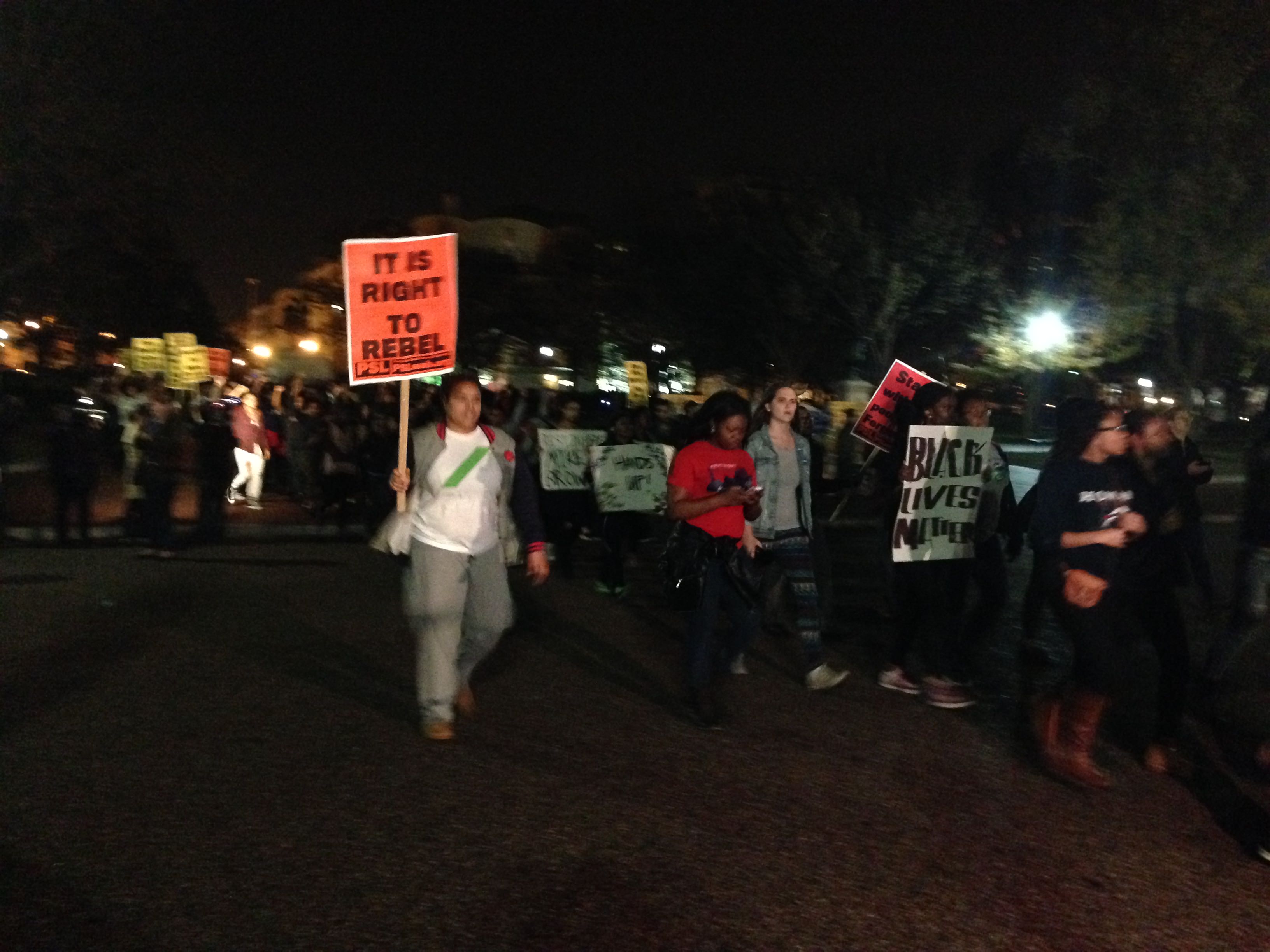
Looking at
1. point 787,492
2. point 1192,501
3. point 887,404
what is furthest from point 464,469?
point 887,404

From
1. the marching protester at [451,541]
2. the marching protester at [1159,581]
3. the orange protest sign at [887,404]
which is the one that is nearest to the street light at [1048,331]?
the orange protest sign at [887,404]

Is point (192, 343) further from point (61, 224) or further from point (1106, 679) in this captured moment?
point (1106, 679)

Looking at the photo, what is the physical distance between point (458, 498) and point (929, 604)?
284 cm

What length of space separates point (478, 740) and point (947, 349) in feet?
98.5

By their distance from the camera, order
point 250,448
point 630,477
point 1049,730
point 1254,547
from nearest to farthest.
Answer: point 1049,730 → point 1254,547 → point 630,477 → point 250,448

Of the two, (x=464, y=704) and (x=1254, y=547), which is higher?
(x=1254, y=547)

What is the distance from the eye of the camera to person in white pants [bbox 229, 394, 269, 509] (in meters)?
16.0

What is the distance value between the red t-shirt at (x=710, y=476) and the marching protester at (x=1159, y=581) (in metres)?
1.86

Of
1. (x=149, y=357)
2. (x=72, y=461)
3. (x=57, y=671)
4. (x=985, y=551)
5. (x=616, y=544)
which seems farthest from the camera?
(x=149, y=357)

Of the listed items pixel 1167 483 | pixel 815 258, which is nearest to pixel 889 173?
pixel 815 258

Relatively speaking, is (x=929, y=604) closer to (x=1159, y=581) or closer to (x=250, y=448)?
(x=1159, y=581)

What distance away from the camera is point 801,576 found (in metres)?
6.79

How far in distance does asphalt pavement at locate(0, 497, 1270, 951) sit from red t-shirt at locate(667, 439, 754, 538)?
1.05m

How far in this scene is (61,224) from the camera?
24.6 meters
